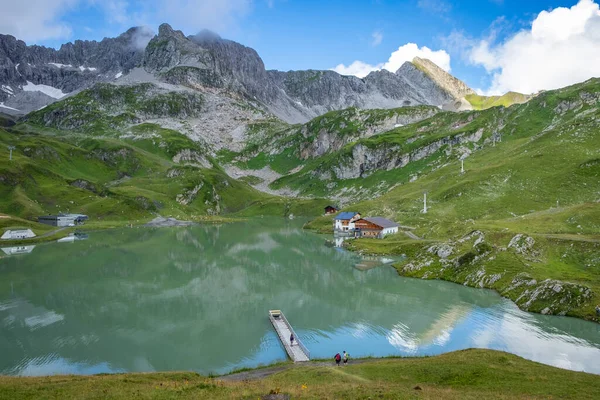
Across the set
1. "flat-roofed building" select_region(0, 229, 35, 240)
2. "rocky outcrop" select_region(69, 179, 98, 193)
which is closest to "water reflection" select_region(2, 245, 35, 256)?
"flat-roofed building" select_region(0, 229, 35, 240)

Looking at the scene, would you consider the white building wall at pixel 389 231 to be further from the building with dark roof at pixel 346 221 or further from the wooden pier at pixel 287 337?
the wooden pier at pixel 287 337

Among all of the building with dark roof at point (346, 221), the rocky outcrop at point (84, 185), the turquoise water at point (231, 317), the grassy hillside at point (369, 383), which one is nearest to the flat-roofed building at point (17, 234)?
the turquoise water at point (231, 317)

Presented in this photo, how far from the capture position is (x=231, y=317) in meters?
56.2

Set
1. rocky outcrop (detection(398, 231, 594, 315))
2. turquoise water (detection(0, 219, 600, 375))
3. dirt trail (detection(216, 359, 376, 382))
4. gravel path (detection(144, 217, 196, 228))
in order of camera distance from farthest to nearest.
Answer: gravel path (detection(144, 217, 196, 228)) < rocky outcrop (detection(398, 231, 594, 315)) < turquoise water (detection(0, 219, 600, 375)) < dirt trail (detection(216, 359, 376, 382))

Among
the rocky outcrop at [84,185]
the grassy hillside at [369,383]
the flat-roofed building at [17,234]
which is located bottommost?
the grassy hillside at [369,383]

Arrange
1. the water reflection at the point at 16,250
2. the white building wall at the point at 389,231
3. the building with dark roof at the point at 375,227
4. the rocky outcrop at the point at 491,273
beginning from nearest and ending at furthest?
the rocky outcrop at the point at 491,273
the water reflection at the point at 16,250
the white building wall at the point at 389,231
the building with dark roof at the point at 375,227

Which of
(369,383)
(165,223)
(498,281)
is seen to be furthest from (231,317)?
(165,223)

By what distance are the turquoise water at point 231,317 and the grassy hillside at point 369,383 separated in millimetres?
8552

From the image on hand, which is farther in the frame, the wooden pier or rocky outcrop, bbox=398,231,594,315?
rocky outcrop, bbox=398,231,594,315

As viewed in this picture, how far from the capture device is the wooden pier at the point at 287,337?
40969mm

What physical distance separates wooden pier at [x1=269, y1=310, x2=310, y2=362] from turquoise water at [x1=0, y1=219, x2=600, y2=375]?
4.15 feet

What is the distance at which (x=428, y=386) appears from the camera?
28375mm

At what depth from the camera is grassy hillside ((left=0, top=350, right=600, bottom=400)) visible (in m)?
24.1

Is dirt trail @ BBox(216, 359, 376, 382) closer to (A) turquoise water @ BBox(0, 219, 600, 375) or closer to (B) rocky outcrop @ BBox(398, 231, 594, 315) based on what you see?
(A) turquoise water @ BBox(0, 219, 600, 375)
